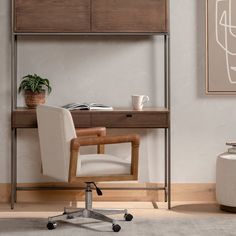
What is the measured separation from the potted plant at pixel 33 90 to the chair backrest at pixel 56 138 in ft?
2.29

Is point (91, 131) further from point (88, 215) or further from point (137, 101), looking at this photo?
point (88, 215)

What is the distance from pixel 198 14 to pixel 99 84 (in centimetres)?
105

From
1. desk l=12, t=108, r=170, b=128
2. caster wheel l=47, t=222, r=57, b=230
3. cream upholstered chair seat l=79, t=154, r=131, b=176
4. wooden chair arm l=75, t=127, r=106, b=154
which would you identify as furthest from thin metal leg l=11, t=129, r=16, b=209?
cream upholstered chair seat l=79, t=154, r=131, b=176

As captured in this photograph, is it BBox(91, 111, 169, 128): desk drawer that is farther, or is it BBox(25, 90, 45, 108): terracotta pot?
BBox(25, 90, 45, 108): terracotta pot

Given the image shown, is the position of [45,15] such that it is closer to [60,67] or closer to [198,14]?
[60,67]

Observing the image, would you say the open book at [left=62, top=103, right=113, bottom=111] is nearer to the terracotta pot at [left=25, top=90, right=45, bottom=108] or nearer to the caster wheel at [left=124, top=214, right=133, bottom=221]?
the terracotta pot at [left=25, top=90, right=45, bottom=108]

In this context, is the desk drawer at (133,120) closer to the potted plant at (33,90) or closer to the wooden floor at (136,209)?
the potted plant at (33,90)

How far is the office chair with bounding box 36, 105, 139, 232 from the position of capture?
16.7 ft

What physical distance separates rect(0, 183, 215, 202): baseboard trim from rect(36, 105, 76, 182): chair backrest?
3.11 feet

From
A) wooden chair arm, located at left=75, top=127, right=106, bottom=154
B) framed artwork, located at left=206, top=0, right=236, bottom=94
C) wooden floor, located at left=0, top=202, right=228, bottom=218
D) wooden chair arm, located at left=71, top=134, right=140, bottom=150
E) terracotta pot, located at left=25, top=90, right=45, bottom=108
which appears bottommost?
wooden floor, located at left=0, top=202, right=228, bottom=218

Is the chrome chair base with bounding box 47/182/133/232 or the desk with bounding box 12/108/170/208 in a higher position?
the desk with bounding box 12/108/170/208

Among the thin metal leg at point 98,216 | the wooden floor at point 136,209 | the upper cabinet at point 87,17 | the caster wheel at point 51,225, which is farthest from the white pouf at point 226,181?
the caster wheel at point 51,225

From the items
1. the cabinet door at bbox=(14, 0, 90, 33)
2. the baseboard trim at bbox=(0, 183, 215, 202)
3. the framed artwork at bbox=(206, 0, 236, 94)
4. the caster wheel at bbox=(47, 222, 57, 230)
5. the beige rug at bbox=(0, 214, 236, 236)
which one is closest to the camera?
the beige rug at bbox=(0, 214, 236, 236)

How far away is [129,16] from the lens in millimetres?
5953
